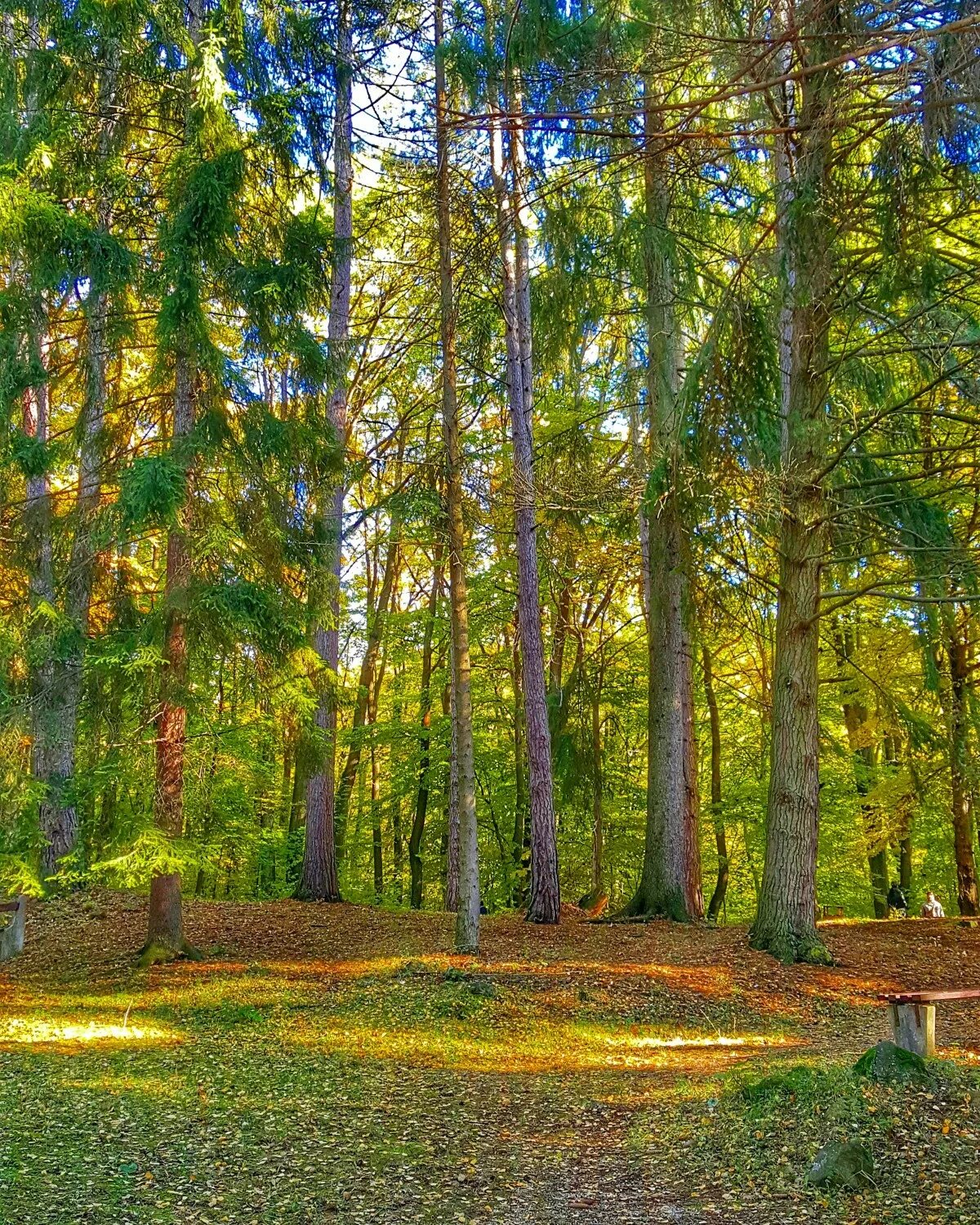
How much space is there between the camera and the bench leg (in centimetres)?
524

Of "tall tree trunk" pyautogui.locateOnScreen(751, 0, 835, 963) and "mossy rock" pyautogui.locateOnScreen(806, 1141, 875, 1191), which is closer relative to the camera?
"mossy rock" pyautogui.locateOnScreen(806, 1141, 875, 1191)

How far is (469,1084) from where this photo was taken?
6.02 m

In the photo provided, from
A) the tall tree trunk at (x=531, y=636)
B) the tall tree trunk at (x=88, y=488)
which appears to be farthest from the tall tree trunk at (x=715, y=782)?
the tall tree trunk at (x=88, y=488)

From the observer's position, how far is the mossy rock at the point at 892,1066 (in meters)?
4.83

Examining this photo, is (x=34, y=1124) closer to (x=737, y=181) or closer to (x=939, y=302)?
(x=939, y=302)

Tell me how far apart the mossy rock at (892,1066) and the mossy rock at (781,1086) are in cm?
28

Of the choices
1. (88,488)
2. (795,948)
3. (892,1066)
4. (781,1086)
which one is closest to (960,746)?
(795,948)

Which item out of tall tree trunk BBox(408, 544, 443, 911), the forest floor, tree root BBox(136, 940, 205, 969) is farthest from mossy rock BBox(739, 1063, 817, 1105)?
tall tree trunk BBox(408, 544, 443, 911)

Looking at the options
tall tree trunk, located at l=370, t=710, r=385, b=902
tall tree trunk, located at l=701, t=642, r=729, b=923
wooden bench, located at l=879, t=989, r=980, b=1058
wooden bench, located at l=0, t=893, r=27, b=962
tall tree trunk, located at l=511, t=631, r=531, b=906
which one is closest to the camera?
wooden bench, located at l=879, t=989, r=980, b=1058

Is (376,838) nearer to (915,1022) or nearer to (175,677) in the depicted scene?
(175,677)

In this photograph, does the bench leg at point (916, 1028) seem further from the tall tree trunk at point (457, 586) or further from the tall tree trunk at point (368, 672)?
the tall tree trunk at point (368, 672)

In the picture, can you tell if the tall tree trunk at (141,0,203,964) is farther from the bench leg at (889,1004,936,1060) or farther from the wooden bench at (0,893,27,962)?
the bench leg at (889,1004,936,1060)

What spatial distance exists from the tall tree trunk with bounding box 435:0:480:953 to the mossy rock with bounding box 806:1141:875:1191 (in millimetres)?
4810

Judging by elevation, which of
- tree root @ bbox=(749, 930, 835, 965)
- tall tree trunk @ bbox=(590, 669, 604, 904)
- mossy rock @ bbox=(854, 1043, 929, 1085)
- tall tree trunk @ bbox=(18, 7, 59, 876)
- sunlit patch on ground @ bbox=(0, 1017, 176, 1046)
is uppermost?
tall tree trunk @ bbox=(18, 7, 59, 876)
